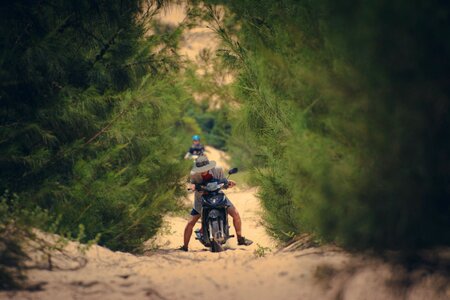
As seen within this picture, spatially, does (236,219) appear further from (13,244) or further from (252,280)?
(13,244)

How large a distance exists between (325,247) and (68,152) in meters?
3.73

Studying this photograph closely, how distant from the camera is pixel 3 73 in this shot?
23.4 ft

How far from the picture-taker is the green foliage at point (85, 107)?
7.82 metres

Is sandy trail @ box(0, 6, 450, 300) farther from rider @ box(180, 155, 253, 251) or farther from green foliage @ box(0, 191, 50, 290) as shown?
rider @ box(180, 155, 253, 251)

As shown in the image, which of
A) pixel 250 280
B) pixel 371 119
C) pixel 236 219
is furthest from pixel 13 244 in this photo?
pixel 236 219

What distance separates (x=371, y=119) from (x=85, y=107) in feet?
15.0

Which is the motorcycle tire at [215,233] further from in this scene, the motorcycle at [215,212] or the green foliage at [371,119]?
the green foliage at [371,119]

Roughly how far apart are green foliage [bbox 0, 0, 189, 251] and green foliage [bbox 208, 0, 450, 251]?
2962 millimetres

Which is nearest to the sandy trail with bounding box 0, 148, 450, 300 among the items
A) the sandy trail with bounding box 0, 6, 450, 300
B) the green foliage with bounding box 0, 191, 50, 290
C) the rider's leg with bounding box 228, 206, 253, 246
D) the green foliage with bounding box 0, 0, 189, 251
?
the sandy trail with bounding box 0, 6, 450, 300

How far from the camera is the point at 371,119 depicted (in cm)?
567

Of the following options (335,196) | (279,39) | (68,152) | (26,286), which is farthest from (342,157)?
(68,152)

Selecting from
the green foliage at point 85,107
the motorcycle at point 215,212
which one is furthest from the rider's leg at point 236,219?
the green foliage at point 85,107

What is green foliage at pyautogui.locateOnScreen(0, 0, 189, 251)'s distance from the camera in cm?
782

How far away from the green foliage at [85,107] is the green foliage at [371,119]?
2.96 meters
